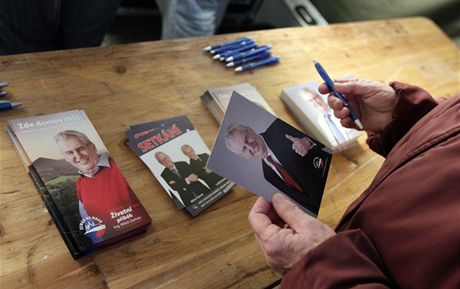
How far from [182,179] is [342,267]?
0.36 metres

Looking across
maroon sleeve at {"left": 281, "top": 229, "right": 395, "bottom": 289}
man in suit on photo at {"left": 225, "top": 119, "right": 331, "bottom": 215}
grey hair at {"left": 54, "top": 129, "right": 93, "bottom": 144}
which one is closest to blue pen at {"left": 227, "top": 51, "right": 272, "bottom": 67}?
man in suit on photo at {"left": 225, "top": 119, "right": 331, "bottom": 215}

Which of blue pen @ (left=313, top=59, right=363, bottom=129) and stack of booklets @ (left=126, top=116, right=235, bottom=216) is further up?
blue pen @ (left=313, top=59, right=363, bottom=129)

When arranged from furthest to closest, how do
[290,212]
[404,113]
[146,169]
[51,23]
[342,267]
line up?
[51,23], [404,113], [146,169], [290,212], [342,267]

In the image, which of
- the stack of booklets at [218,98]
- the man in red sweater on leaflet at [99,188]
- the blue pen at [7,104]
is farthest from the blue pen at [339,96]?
the blue pen at [7,104]

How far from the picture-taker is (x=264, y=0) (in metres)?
2.72

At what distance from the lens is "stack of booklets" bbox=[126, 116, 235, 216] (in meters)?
0.85

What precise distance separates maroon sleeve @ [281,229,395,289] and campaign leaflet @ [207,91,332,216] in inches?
5.8

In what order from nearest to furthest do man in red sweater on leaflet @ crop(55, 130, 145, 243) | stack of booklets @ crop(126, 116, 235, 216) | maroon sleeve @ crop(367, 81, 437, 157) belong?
man in red sweater on leaflet @ crop(55, 130, 145, 243), stack of booklets @ crop(126, 116, 235, 216), maroon sleeve @ crop(367, 81, 437, 157)

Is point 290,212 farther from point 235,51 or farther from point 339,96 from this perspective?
point 235,51

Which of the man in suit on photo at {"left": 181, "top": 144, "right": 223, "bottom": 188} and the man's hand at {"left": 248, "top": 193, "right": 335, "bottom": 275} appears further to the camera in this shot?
the man in suit on photo at {"left": 181, "top": 144, "right": 223, "bottom": 188}

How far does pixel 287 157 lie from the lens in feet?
2.74

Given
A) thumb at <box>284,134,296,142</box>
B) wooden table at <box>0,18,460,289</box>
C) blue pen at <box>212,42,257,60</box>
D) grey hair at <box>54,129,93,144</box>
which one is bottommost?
wooden table at <box>0,18,460,289</box>

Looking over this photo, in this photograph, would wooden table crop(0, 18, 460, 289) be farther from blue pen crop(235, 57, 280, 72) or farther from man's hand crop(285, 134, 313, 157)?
man's hand crop(285, 134, 313, 157)

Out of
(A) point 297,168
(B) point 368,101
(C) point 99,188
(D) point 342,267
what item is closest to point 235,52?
(B) point 368,101
